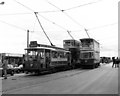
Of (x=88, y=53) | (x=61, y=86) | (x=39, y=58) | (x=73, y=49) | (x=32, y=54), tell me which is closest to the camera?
(x=61, y=86)

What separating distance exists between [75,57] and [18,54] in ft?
37.4

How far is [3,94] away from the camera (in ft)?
36.1

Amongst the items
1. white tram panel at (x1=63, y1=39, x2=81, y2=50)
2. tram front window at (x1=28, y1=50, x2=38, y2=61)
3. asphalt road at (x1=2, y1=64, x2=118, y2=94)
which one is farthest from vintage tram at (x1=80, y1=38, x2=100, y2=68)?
asphalt road at (x1=2, y1=64, x2=118, y2=94)

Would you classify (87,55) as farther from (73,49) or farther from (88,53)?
(73,49)

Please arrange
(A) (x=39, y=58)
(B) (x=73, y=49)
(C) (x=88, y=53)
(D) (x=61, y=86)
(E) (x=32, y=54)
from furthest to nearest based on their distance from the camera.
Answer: (B) (x=73, y=49)
(C) (x=88, y=53)
(E) (x=32, y=54)
(A) (x=39, y=58)
(D) (x=61, y=86)

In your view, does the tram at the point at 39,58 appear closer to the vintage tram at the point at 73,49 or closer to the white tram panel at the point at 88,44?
the vintage tram at the point at 73,49

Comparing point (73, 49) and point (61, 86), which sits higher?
point (73, 49)

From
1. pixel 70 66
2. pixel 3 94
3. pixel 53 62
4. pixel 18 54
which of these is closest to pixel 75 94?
pixel 3 94

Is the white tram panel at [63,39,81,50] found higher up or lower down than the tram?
higher up

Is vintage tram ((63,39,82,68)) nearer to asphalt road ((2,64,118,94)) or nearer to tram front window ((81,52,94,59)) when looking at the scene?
tram front window ((81,52,94,59))

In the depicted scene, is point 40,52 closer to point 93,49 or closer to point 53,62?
point 53,62

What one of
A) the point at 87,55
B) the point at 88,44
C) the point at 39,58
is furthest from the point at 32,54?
the point at 88,44

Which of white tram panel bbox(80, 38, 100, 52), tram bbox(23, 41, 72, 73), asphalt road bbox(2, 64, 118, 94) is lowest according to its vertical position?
asphalt road bbox(2, 64, 118, 94)

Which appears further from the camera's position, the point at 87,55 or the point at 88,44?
the point at 88,44
